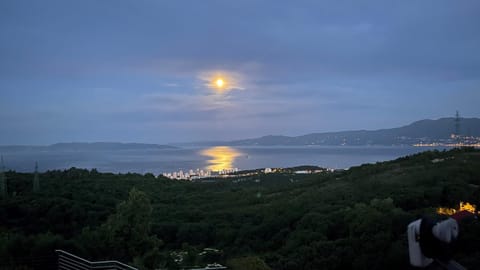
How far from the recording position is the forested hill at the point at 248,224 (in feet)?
25.1

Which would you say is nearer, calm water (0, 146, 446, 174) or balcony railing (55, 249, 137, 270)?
balcony railing (55, 249, 137, 270)

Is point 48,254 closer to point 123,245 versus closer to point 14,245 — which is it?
point 14,245

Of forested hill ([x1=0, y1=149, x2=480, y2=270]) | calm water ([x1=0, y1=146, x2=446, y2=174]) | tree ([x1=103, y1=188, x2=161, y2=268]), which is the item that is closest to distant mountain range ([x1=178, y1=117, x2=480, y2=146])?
calm water ([x1=0, y1=146, x2=446, y2=174])

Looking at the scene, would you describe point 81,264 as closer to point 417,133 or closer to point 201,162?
point 201,162

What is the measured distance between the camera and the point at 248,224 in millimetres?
18266

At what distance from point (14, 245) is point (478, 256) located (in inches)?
316

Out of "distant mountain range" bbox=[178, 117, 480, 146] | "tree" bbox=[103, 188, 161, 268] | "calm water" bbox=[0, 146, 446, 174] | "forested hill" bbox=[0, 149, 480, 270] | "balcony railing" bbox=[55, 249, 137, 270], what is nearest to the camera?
"balcony railing" bbox=[55, 249, 137, 270]

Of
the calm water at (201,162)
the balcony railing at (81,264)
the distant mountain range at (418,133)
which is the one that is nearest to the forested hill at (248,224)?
the balcony railing at (81,264)

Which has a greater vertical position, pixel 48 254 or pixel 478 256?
pixel 478 256

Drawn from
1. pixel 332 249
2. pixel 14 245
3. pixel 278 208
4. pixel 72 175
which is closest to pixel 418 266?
pixel 332 249

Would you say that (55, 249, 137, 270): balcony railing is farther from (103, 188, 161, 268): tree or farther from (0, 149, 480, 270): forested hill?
(103, 188, 161, 268): tree

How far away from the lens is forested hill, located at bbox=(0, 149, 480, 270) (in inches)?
302

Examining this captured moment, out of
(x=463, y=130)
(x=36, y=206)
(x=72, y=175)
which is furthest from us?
(x=463, y=130)

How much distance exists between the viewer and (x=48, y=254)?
7.81 meters
